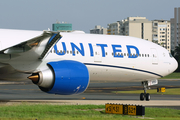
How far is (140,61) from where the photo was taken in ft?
70.5

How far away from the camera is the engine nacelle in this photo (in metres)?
15.6

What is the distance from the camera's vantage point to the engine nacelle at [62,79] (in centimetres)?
1562

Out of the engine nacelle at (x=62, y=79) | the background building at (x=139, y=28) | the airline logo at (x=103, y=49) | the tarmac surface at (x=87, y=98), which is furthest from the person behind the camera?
the background building at (x=139, y=28)

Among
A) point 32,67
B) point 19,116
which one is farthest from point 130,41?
point 19,116

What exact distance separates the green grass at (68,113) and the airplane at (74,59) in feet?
3.24

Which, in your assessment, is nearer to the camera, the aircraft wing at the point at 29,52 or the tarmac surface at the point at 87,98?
the aircraft wing at the point at 29,52

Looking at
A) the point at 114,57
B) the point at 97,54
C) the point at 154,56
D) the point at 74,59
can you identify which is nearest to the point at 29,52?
the point at 74,59

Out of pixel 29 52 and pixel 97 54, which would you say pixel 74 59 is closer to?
pixel 97 54

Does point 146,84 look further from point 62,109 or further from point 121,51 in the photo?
point 62,109

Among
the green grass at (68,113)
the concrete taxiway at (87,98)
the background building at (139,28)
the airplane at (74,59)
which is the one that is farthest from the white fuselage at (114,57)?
the background building at (139,28)

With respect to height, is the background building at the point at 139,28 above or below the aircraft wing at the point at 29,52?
above

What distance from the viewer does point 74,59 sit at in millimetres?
18672

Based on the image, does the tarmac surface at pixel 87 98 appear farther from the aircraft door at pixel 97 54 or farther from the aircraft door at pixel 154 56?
the aircraft door at pixel 97 54

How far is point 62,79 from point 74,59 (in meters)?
3.22
